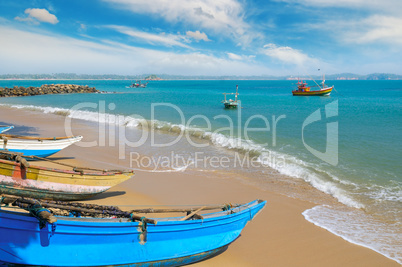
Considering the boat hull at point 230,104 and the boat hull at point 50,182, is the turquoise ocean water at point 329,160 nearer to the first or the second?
the boat hull at point 50,182

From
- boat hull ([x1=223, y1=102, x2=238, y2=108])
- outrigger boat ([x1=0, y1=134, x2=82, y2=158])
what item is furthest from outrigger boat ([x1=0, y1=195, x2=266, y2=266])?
boat hull ([x1=223, y1=102, x2=238, y2=108])

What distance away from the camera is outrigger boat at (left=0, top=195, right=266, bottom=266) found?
467 centimetres

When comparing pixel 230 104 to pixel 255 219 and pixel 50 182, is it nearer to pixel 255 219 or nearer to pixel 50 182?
pixel 255 219

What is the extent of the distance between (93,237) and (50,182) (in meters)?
3.95

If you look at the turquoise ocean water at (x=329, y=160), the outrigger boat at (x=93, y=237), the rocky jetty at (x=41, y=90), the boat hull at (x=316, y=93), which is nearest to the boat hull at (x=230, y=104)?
the turquoise ocean water at (x=329, y=160)

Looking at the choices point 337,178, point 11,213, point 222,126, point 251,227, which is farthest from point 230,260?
point 222,126

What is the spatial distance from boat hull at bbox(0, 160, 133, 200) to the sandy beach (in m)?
0.63

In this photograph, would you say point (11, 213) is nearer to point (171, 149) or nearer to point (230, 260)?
point (230, 260)

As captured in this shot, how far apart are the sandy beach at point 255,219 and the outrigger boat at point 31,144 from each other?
1112mm

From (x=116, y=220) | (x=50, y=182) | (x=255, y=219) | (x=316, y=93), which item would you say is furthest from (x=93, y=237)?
(x=316, y=93)

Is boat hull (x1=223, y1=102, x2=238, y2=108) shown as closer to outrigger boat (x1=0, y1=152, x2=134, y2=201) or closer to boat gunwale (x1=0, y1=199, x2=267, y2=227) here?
outrigger boat (x1=0, y1=152, x2=134, y2=201)

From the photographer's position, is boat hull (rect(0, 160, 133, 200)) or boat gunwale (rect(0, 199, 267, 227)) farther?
boat hull (rect(0, 160, 133, 200))

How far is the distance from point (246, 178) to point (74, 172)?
22.4ft

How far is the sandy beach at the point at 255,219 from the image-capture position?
20.1 ft
